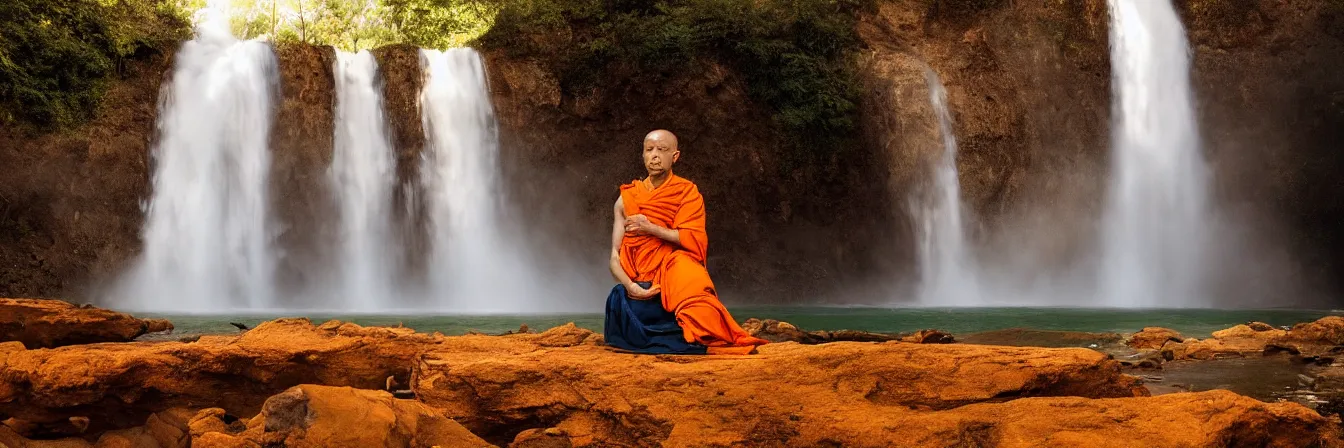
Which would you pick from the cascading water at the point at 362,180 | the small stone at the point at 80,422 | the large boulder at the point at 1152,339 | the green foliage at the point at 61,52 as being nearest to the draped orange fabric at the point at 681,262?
the small stone at the point at 80,422

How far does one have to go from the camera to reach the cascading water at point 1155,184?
22.2m

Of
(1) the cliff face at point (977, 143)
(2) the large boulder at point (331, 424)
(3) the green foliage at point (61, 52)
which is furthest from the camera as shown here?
(1) the cliff face at point (977, 143)

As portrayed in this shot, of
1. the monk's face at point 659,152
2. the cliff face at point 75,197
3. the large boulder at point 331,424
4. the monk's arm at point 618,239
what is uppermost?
the cliff face at point 75,197

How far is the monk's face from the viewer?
595cm

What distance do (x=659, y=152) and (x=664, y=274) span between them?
2.33ft

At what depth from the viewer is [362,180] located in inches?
797

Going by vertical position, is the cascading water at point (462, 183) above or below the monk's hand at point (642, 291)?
above

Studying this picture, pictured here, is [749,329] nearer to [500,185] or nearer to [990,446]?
[990,446]

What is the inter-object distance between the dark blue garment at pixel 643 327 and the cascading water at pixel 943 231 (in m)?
17.1

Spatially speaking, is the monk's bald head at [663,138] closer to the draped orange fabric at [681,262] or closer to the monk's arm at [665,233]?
the draped orange fabric at [681,262]

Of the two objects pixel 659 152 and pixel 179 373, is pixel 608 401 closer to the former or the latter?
pixel 659 152

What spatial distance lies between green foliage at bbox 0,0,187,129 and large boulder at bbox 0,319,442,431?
15858 millimetres

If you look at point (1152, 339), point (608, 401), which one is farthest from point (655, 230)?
point (1152, 339)

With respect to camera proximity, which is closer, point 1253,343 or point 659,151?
point 659,151
